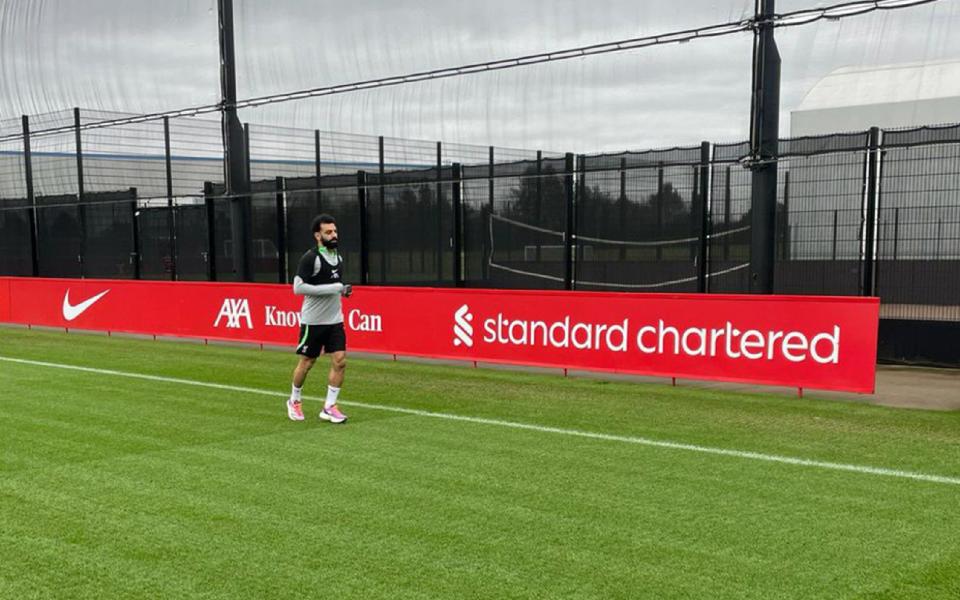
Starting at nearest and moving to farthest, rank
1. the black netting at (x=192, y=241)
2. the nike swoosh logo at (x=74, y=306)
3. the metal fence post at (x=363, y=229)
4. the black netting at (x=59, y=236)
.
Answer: the nike swoosh logo at (x=74, y=306), the metal fence post at (x=363, y=229), the black netting at (x=192, y=241), the black netting at (x=59, y=236)

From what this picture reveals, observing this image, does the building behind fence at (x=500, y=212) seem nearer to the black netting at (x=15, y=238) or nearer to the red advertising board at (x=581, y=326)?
the black netting at (x=15, y=238)

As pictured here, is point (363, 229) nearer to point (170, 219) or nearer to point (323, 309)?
point (170, 219)

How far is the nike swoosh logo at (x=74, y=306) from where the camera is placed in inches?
702

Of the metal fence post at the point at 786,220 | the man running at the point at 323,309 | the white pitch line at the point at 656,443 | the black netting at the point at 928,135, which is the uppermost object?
the black netting at the point at 928,135

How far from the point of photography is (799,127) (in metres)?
19.4

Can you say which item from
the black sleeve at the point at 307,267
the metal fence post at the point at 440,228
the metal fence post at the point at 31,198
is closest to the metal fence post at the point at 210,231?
the metal fence post at the point at 440,228

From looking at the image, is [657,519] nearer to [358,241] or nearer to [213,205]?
[358,241]

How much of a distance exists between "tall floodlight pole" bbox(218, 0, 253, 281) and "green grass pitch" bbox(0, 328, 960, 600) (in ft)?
32.6

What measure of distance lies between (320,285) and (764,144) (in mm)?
7199

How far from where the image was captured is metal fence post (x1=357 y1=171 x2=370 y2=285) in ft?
59.8

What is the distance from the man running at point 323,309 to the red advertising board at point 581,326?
12.5 ft

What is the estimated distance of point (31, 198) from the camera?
26078mm

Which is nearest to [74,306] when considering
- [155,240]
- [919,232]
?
[155,240]

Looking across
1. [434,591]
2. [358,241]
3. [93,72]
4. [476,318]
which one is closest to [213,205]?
[358,241]
